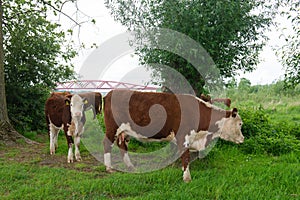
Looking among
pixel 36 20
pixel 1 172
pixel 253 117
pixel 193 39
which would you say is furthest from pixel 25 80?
pixel 253 117

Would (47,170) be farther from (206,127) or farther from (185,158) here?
(206,127)

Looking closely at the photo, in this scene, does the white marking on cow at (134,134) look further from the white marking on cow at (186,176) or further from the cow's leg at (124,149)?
the white marking on cow at (186,176)

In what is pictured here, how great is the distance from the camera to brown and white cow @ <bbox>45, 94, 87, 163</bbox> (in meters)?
7.67

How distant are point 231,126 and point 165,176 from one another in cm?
192

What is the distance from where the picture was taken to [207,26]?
23.1ft

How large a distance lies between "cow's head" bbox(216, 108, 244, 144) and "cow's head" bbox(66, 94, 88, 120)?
3397 millimetres

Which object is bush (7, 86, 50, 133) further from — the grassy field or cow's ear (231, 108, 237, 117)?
cow's ear (231, 108, 237, 117)

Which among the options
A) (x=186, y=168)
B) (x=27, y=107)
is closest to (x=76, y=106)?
(x=186, y=168)

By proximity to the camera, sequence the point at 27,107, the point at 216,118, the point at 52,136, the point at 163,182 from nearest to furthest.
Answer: the point at 163,182 < the point at 216,118 < the point at 52,136 < the point at 27,107

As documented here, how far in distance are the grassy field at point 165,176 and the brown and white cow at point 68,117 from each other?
0.46 m

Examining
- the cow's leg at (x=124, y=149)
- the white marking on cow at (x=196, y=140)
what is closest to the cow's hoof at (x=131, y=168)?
the cow's leg at (x=124, y=149)

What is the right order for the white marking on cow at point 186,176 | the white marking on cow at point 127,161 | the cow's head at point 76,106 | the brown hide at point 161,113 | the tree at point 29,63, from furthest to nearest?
the tree at point 29,63
the cow's head at point 76,106
the white marking on cow at point 127,161
the brown hide at point 161,113
the white marking on cow at point 186,176

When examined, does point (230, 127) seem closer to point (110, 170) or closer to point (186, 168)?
point (186, 168)

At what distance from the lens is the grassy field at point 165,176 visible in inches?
206
